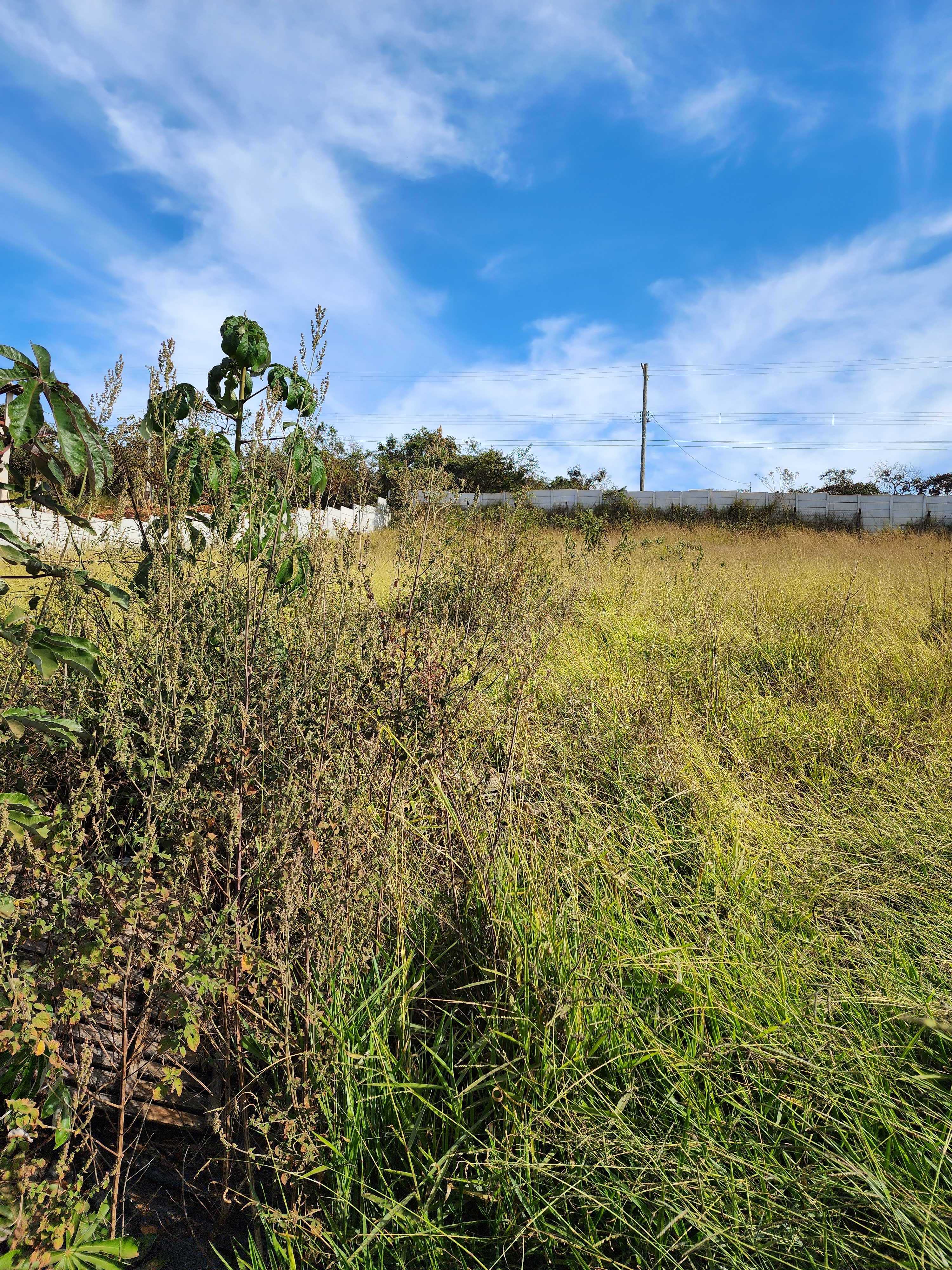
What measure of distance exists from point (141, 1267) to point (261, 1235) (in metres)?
0.28

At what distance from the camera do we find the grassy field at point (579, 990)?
131cm

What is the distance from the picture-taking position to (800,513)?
22906 millimetres

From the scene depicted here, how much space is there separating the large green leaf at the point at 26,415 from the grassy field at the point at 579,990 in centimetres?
64

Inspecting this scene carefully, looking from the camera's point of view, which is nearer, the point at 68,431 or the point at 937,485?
the point at 68,431

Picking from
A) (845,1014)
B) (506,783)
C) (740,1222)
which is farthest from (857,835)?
(740,1222)

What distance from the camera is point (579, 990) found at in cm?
158

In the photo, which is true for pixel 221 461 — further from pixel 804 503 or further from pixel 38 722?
pixel 804 503

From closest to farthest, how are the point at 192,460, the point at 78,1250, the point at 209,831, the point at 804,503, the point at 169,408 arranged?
the point at 78,1250
the point at 209,831
the point at 169,408
the point at 192,460
the point at 804,503

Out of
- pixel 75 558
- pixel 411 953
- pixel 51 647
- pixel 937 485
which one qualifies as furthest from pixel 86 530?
pixel 937 485

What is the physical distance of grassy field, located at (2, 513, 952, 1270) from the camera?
1.31 meters

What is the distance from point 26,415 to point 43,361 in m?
0.15

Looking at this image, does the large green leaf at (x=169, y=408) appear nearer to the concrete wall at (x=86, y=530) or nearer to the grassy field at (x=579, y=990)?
the concrete wall at (x=86, y=530)

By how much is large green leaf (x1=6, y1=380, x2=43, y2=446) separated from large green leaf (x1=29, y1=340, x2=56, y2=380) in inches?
1.3

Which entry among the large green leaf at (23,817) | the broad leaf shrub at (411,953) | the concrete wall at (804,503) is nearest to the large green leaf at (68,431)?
the broad leaf shrub at (411,953)
